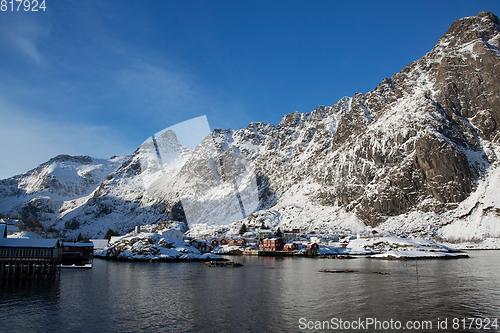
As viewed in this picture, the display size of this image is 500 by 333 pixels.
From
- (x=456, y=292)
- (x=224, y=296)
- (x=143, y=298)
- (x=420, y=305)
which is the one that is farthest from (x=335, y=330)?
(x=456, y=292)

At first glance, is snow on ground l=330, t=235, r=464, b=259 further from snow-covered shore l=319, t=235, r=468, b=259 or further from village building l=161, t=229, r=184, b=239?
village building l=161, t=229, r=184, b=239

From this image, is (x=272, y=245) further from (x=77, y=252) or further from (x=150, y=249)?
(x=77, y=252)

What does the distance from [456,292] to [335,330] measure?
92.4 ft

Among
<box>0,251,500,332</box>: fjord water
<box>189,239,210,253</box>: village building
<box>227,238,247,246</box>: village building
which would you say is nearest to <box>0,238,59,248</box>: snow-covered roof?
<box>0,251,500,332</box>: fjord water

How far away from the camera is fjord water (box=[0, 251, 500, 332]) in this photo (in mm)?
31062

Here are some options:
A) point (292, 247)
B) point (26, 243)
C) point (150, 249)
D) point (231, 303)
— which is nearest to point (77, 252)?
point (150, 249)

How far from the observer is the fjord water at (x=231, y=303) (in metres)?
31.1

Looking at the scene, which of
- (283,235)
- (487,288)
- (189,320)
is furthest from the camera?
(283,235)

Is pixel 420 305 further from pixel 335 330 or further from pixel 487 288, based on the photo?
pixel 487 288

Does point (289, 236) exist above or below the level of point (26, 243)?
below

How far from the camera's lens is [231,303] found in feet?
131

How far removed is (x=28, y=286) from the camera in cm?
5162

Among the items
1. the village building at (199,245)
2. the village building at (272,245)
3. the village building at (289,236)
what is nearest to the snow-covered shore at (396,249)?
the village building at (272,245)

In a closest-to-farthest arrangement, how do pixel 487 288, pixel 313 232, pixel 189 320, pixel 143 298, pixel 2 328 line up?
pixel 2 328 → pixel 189 320 → pixel 143 298 → pixel 487 288 → pixel 313 232
